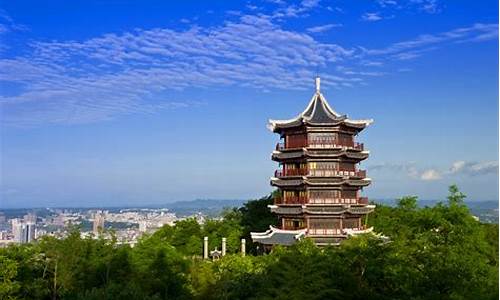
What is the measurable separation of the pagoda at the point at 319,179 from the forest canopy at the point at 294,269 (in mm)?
2707

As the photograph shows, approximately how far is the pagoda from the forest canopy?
8.88 feet

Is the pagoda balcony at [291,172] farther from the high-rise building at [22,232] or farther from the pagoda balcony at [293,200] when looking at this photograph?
the high-rise building at [22,232]

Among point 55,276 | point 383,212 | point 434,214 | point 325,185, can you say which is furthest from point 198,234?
point 434,214

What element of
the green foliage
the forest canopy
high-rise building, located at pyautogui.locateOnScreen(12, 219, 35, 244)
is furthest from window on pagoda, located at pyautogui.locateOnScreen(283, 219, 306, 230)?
high-rise building, located at pyautogui.locateOnScreen(12, 219, 35, 244)

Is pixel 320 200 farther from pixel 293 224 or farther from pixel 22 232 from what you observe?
pixel 22 232

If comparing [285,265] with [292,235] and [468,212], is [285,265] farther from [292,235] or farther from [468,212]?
[292,235]

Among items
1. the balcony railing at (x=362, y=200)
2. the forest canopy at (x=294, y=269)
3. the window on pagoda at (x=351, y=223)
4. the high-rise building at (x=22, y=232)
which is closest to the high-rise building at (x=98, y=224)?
the forest canopy at (x=294, y=269)

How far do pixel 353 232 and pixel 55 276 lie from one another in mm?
12887

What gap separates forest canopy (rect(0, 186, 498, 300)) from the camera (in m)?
14.9

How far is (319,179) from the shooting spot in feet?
87.0

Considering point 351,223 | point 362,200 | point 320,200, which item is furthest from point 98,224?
point 362,200

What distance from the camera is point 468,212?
66.9 feet

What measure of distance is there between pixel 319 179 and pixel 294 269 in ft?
34.7

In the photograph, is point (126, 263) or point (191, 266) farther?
point (191, 266)
